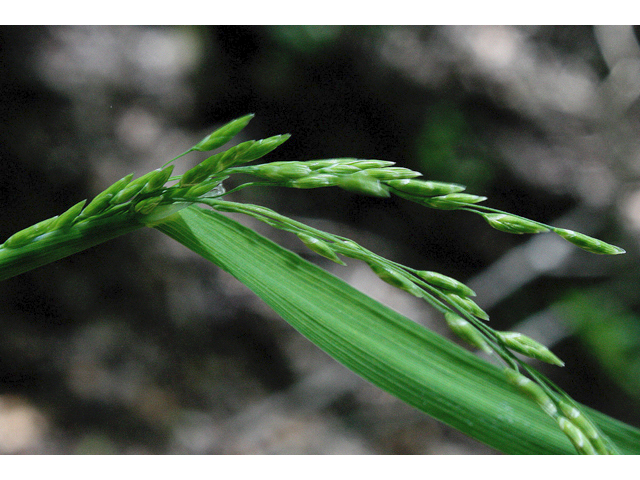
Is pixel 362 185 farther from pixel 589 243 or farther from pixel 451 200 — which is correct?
pixel 589 243

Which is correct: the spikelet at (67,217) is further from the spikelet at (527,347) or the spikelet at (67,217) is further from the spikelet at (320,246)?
the spikelet at (527,347)

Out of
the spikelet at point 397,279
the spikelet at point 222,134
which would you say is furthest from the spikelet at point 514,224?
the spikelet at point 222,134

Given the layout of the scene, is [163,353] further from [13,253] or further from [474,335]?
[474,335]

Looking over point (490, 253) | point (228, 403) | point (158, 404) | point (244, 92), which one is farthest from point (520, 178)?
point (158, 404)

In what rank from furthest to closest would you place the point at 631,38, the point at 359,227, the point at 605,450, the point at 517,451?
the point at 359,227, the point at 631,38, the point at 517,451, the point at 605,450

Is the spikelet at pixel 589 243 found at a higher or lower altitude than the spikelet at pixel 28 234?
lower

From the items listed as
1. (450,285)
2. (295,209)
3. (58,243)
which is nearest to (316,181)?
(450,285)

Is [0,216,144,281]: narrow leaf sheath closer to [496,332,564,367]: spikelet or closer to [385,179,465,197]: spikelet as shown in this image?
[385,179,465,197]: spikelet
